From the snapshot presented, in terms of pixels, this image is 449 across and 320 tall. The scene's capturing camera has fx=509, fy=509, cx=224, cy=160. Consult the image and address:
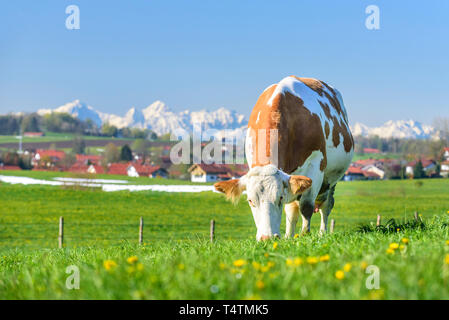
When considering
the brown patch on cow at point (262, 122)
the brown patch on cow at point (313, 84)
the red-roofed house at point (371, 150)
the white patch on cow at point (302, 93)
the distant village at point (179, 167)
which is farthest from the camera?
the red-roofed house at point (371, 150)

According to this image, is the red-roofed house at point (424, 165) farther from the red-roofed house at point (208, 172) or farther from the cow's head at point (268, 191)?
the cow's head at point (268, 191)

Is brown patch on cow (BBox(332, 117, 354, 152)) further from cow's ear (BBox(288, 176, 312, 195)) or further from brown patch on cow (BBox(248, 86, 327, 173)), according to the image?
cow's ear (BBox(288, 176, 312, 195))

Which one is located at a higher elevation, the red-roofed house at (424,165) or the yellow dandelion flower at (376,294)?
the yellow dandelion flower at (376,294)

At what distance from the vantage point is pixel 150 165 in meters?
123

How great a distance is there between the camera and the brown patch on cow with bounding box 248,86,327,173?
8915 millimetres

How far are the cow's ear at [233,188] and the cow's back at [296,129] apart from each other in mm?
642

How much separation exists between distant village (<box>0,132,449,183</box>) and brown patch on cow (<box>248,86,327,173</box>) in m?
67.2

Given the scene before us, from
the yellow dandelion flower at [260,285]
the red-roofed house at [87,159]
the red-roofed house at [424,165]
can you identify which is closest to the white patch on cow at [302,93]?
the yellow dandelion flower at [260,285]

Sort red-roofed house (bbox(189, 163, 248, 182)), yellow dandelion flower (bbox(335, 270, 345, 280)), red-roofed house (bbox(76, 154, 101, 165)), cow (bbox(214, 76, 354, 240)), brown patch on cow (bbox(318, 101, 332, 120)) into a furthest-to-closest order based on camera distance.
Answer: red-roofed house (bbox(76, 154, 101, 165))
red-roofed house (bbox(189, 163, 248, 182))
brown patch on cow (bbox(318, 101, 332, 120))
cow (bbox(214, 76, 354, 240))
yellow dandelion flower (bbox(335, 270, 345, 280))

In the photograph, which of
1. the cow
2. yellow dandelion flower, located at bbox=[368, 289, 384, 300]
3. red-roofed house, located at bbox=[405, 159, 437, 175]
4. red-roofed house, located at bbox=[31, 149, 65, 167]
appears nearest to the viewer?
yellow dandelion flower, located at bbox=[368, 289, 384, 300]

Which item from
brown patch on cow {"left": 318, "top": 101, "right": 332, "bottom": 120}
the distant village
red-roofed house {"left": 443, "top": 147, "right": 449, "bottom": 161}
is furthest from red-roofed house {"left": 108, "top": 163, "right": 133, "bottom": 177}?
brown patch on cow {"left": 318, "top": 101, "right": 332, "bottom": 120}

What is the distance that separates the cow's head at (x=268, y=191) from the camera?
7707 millimetres
